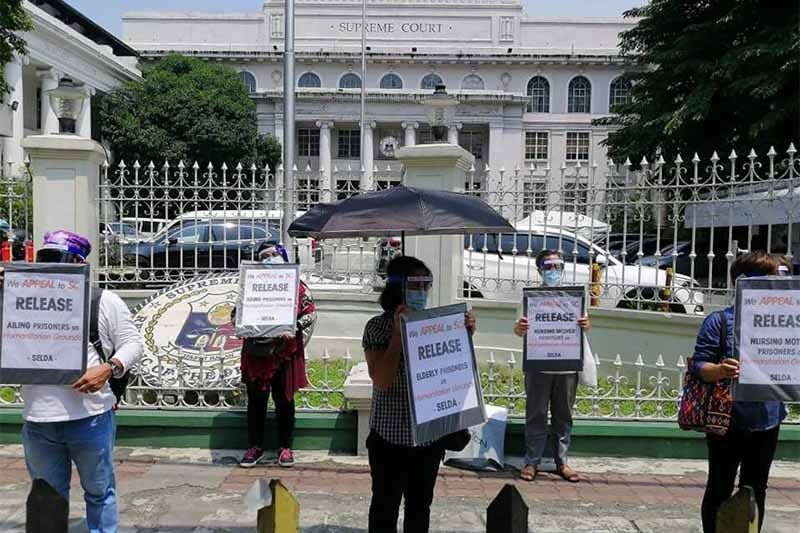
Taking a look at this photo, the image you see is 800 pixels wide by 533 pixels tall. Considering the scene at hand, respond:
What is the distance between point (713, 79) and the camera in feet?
53.7

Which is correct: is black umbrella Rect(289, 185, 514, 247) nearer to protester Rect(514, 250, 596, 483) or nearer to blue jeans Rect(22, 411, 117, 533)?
blue jeans Rect(22, 411, 117, 533)

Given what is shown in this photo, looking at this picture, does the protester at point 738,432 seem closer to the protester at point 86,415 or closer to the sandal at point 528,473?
the sandal at point 528,473

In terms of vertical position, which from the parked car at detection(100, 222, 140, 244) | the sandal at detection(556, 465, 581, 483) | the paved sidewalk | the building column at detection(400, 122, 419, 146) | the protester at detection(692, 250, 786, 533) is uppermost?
the building column at detection(400, 122, 419, 146)

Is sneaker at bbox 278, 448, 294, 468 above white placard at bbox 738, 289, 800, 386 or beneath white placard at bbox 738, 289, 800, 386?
beneath

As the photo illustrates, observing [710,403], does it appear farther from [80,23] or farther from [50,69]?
[80,23]

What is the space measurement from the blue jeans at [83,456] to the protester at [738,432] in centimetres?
292

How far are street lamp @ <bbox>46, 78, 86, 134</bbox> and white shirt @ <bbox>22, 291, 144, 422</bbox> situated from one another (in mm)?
4153

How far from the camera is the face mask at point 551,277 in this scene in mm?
5602

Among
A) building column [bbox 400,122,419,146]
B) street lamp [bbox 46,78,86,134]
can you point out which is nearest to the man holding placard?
street lamp [bbox 46,78,86,134]

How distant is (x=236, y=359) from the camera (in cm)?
643

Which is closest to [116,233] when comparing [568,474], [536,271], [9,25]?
[536,271]

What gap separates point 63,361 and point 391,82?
5131 cm

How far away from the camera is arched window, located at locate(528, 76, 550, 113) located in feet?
174

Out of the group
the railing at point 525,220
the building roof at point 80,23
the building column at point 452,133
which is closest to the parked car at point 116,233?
the railing at point 525,220
